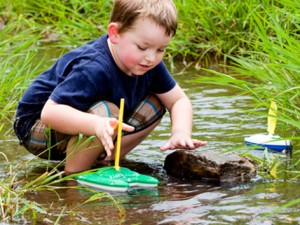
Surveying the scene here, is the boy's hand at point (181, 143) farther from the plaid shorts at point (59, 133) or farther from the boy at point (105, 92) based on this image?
the plaid shorts at point (59, 133)

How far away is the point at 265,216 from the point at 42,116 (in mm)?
1280

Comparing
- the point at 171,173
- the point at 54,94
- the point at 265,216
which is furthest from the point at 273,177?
the point at 54,94

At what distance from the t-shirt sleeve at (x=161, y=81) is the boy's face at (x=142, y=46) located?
0.29m

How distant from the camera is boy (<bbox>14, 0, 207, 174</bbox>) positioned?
12.5 ft

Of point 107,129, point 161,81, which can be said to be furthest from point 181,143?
point 107,129

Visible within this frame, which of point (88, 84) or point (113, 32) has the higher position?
point (113, 32)

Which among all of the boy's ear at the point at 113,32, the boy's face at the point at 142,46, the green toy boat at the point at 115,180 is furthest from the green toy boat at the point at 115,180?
the boy's ear at the point at 113,32

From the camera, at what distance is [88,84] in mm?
3859

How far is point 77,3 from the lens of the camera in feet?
25.4

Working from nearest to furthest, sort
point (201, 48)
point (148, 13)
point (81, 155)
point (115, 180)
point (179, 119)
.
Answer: point (115, 180)
point (148, 13)
point (81, 155)
point (179, 119)
point (201, 48)

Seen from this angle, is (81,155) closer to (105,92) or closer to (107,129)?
(105,92)

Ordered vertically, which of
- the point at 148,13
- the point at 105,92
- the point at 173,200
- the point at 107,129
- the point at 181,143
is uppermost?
the point at 148,13

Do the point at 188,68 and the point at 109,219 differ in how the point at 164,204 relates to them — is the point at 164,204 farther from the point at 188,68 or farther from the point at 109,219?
the point at 188,68

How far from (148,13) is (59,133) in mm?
703
